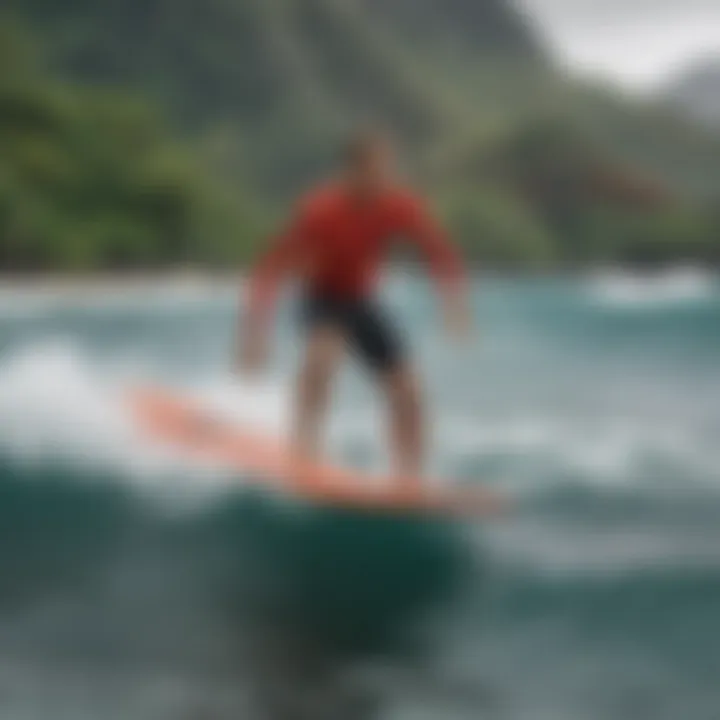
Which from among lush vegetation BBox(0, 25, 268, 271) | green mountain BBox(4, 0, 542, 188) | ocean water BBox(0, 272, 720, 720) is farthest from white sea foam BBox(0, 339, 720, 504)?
green mountain BBox(4, 0, 542, 188)

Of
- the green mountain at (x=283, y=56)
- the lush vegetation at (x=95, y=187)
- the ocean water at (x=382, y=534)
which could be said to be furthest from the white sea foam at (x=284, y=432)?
the green mountain at (x=283, y=56)

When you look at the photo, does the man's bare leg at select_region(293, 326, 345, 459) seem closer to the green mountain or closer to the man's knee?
the man's knee

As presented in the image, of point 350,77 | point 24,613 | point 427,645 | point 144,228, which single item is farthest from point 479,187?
point 24,613

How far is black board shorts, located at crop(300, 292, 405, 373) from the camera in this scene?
128 centimetres

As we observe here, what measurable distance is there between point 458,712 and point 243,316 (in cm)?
41

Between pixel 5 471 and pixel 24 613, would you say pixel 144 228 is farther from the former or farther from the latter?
pixel 24 613

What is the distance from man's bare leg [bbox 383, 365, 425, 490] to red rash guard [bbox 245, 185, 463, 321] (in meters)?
0.11

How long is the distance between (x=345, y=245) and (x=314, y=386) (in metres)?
0.13

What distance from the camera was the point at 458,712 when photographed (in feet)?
3.91

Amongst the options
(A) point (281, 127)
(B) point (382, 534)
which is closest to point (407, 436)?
(B) point (382, 534)

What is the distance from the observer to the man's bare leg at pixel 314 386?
128cm

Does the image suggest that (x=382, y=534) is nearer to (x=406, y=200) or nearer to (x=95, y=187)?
(x=406, y=200)

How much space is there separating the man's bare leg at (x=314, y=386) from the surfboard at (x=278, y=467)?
2 centimetres

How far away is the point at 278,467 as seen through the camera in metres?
1.28
